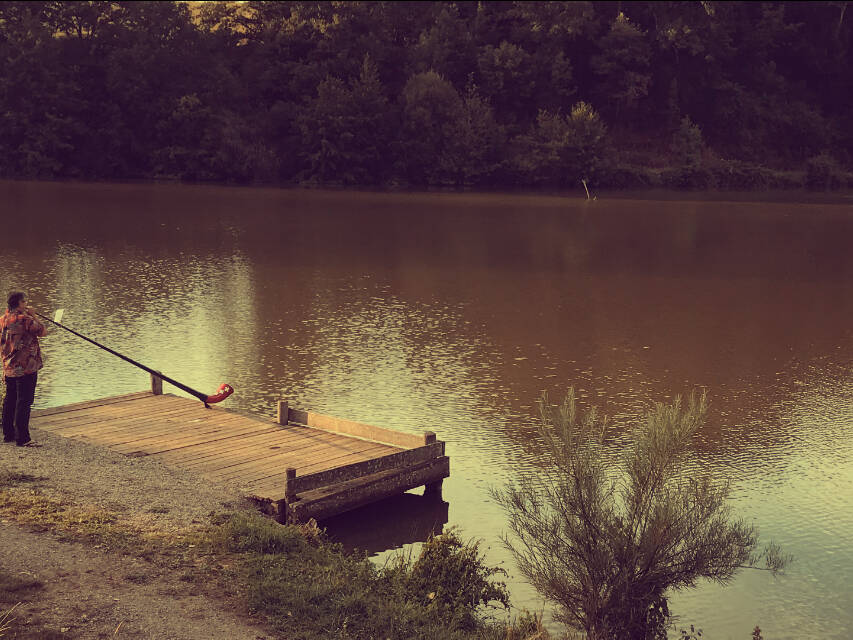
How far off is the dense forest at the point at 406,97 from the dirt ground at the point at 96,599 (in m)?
68.4

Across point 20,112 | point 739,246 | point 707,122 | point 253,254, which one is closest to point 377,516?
point 253,254

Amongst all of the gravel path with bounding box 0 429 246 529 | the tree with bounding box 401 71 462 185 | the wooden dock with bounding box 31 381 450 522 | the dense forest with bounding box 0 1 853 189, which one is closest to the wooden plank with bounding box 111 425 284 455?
the wooden dock with bounding box 31 381 450 522

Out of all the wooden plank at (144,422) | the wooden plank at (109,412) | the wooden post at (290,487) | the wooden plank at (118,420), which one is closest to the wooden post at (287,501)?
the wooden post at (290,487)

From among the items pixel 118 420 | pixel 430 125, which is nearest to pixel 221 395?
pixel 118 420

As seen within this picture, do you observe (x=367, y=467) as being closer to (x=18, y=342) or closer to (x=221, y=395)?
(x=221, y=395)

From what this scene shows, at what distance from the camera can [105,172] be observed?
78938 mm

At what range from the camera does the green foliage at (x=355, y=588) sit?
916 cm

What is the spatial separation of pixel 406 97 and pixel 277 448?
220 feet

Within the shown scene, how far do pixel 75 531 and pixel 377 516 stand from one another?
14.6 ft

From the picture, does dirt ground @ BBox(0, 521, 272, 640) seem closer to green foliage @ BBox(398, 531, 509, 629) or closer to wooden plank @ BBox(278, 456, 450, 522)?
green foliage @ BBox(398, 531, 509, 629)

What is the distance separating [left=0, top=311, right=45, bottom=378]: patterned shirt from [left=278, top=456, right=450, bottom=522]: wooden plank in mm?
3298

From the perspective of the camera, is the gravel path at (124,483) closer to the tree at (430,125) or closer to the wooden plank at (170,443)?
the wooden plank at (170,443)

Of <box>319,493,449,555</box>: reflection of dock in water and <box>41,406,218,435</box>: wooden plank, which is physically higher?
<box>41,406,218,435</box>: wooden plank

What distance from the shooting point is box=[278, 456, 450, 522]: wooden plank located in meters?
12.2
